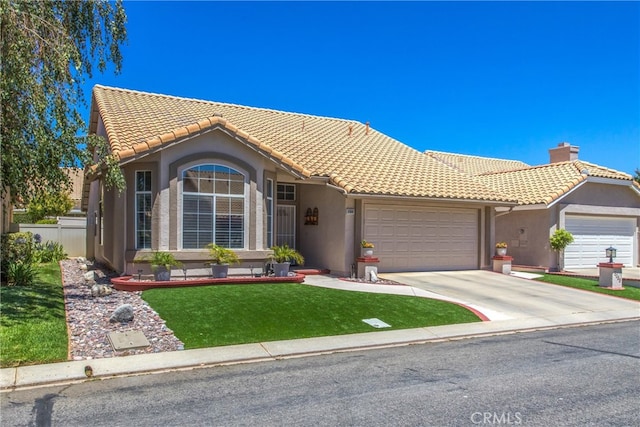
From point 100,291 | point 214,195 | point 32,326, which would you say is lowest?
point 32,326

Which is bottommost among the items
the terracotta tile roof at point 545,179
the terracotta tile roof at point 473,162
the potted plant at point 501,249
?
the potted plant at point 501,249

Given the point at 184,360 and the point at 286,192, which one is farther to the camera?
the point at 286,192

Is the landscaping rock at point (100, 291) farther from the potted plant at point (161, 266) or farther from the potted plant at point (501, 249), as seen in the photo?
the potted plant at point (501, 249)

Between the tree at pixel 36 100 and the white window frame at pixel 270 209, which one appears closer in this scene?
the tree at pixel 36 100

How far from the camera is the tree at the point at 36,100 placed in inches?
327

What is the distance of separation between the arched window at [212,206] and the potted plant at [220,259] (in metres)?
0.46

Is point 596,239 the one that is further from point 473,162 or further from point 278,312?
point 278,312

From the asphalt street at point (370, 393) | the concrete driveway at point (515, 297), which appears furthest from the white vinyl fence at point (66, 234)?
Answer: the asphalt street at point (370, 393)

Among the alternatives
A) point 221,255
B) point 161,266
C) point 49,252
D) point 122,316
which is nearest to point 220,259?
point 221,255

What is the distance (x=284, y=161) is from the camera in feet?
46.1

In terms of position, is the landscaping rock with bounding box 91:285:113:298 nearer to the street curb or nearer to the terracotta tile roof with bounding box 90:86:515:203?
the terracotta tile roof with bounding box 90:86:515:203

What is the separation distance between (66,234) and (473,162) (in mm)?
22190

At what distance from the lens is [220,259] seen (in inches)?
506

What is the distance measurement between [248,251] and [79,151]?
5.67 metres
